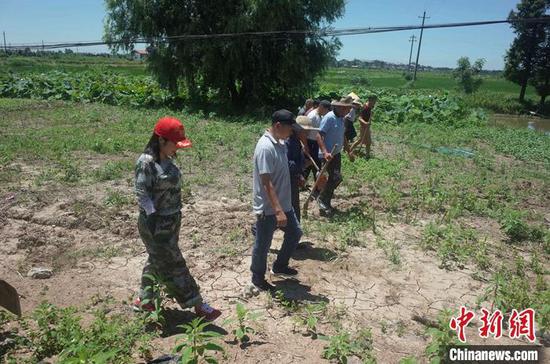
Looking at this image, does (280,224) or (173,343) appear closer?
(173,343)

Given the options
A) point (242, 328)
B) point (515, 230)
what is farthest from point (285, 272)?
point (515, 230)

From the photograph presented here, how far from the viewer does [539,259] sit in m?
A: 5.51

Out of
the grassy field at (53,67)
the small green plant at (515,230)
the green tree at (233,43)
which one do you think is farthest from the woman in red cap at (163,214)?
the grassy field at (53,67)

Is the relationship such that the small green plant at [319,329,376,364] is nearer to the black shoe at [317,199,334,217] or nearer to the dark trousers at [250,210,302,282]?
the dark trousers at [250,210,302,282]

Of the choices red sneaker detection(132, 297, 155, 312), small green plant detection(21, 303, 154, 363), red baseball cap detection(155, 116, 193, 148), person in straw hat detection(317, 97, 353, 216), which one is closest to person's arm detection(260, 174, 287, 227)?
red baseball cap detection(155, 116, 193, 148)

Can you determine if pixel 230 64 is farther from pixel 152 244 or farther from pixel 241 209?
pixel 152 244

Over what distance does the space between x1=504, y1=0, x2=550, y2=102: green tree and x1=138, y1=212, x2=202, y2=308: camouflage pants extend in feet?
126

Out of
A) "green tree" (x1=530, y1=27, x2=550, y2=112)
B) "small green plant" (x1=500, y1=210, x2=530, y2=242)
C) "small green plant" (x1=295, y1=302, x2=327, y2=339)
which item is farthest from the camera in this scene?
"green tree" (x1=530, y1=27, x2=550, y2=112)

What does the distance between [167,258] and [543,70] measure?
40457mm

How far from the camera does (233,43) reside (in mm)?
18031

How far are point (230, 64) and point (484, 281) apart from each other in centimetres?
1555

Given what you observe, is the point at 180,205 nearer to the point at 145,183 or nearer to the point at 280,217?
the point at 145,183

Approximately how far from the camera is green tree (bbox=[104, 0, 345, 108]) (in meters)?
18.0

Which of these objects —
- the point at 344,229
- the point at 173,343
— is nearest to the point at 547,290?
the point at 344,229
